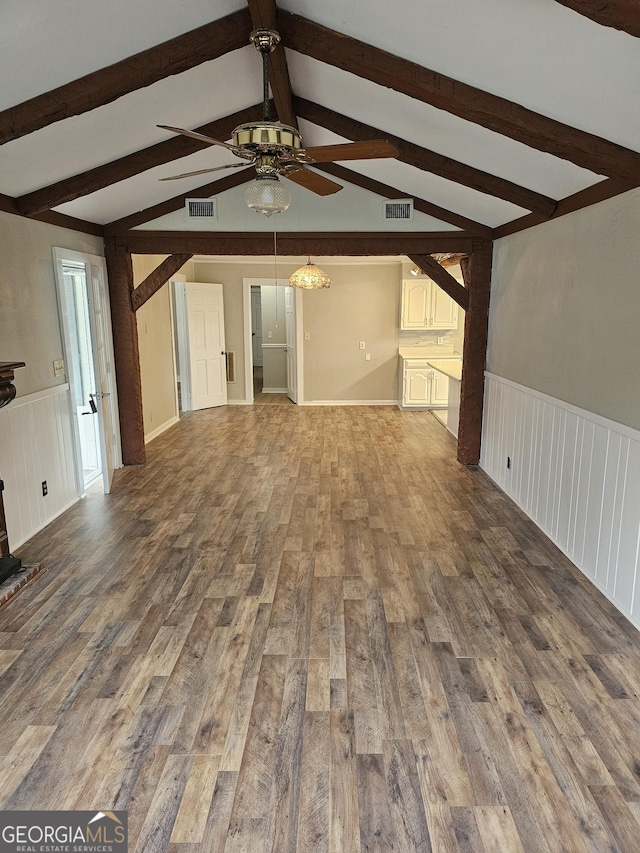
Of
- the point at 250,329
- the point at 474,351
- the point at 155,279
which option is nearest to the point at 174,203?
the point at 155,279

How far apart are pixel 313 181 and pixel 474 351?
3.02 m

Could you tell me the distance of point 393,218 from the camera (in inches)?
217

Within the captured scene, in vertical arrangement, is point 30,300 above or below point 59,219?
below

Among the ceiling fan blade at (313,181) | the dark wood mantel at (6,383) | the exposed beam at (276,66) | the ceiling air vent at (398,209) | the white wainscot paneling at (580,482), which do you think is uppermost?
the exposed beam at (276,66)

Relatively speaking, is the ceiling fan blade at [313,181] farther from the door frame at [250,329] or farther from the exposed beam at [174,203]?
the door frame at [250,329]

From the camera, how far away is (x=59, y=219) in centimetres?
458

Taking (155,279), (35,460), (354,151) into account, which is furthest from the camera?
(155,279)

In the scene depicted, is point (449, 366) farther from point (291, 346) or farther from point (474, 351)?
point (291, 346)

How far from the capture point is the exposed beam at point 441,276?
18.7 ft

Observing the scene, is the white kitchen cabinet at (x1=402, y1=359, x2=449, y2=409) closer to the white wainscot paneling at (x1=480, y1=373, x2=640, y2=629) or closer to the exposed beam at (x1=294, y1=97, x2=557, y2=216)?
the white wainscot paneling at (x1=480, y1=373, x2=640, y2=629)

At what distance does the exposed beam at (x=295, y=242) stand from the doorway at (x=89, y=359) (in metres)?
0.53

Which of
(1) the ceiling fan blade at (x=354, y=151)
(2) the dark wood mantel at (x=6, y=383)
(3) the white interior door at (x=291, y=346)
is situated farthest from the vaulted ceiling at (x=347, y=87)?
(3) the white interior door at (x=291, y=346)

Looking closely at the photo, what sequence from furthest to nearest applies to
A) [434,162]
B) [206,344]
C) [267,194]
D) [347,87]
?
[206,344] → [434,162] → [347,87] → [267,194]

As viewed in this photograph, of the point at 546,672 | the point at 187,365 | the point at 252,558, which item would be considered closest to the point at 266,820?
the point at 546,672
